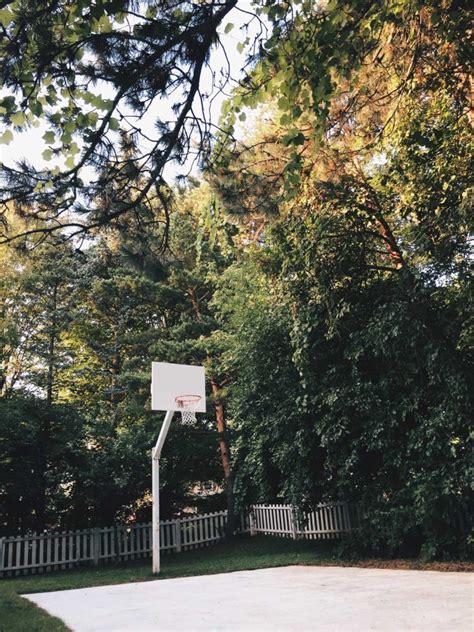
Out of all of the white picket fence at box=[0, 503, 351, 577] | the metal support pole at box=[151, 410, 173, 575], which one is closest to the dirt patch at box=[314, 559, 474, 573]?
the white picket fence at box=[0, 503, 351, 577]

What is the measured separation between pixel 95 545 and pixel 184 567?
97.2 inches

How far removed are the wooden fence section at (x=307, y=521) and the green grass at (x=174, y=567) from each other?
0.29 metres

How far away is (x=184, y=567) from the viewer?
993 cm

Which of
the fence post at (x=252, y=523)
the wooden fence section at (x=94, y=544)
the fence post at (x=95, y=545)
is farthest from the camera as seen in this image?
the fence post at (x=252, y=523)

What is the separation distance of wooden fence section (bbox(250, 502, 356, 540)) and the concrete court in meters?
2.42

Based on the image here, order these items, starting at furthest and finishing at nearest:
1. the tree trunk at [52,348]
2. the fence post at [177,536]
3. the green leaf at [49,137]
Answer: the tree trunk at [52,348]
the fence post at [177,536]
the green leaf at [49,137]

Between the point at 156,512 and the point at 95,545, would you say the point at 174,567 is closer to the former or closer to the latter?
the point at 156,512

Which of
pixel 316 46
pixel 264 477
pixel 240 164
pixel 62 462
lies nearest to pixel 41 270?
pixel 62 462

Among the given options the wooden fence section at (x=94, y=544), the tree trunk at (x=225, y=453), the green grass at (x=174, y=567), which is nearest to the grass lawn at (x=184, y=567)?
the green grass at (x=174, y=567)

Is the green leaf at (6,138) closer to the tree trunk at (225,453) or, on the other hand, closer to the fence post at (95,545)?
the fence post at (95,545)

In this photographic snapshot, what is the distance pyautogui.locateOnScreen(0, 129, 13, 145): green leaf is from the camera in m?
3.90

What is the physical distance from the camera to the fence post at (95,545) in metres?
11.2

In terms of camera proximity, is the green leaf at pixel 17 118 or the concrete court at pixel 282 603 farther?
the concrete court at pixel 282 603

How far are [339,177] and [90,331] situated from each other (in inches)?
504
